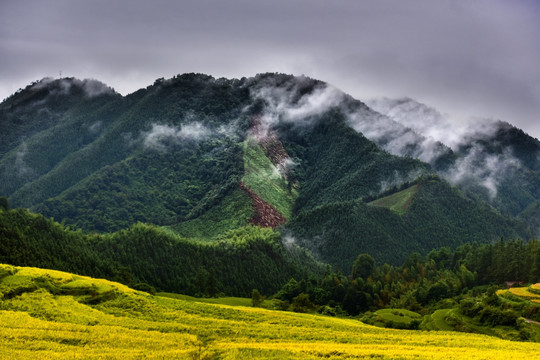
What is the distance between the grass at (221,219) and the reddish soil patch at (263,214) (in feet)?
6.98

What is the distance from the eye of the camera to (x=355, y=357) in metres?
35.1

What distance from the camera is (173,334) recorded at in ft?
136

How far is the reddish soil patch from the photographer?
17775cm

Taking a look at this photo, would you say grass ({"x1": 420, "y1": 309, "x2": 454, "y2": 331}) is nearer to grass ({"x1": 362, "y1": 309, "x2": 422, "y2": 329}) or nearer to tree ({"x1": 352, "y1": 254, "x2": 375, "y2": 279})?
grass ({"x1": 362, "y1": 309, "x2": 422, "y2": 329})

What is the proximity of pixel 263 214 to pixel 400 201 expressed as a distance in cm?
4877

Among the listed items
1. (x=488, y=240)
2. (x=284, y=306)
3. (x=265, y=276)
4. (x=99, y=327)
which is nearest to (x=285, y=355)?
(x=99, y=327)

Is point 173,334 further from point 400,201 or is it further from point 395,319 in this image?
point 400,201

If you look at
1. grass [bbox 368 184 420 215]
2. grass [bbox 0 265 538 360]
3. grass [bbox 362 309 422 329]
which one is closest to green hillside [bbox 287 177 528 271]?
grass [bbox 368 184 420 215]

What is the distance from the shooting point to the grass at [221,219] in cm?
17075

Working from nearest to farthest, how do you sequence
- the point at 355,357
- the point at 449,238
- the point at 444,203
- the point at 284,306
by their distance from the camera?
the point at 355,357, the point at 284,306, the point at 449,238, the point at 444,203

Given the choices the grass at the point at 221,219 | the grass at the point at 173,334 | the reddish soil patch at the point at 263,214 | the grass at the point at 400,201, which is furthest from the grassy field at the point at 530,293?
the reddish soil patch at the point at 263,214

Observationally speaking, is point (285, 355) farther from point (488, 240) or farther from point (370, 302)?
point (488, 240)

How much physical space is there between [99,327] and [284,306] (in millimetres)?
52512

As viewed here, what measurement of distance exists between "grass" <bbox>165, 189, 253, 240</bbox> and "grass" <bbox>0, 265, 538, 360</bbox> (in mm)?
113126
